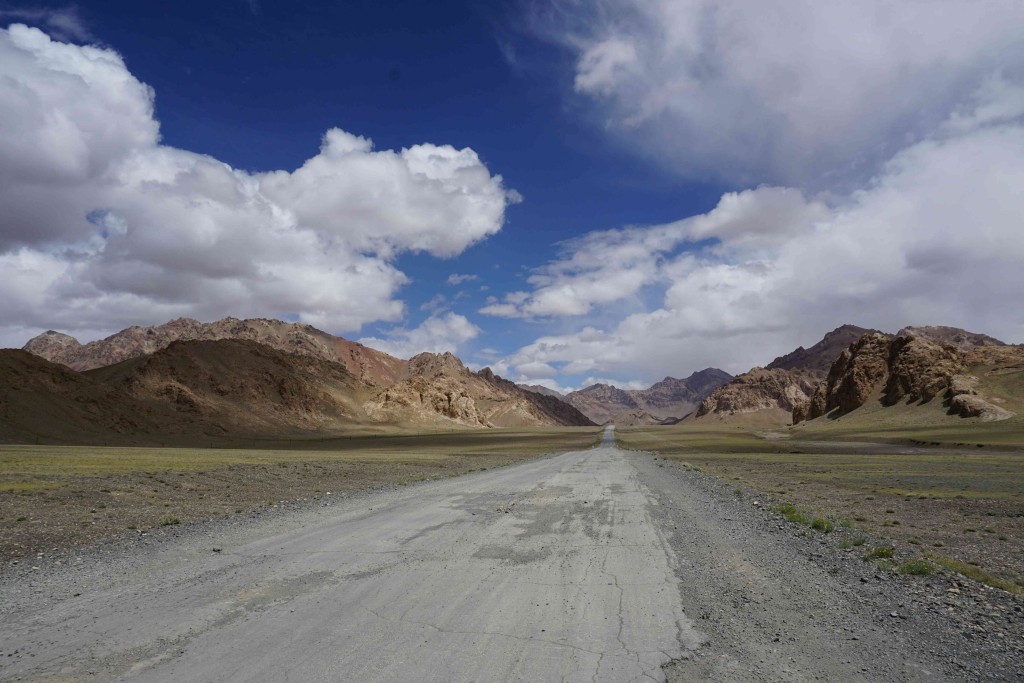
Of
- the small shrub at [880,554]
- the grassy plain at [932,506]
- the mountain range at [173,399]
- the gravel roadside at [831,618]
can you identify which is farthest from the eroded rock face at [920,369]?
the gravel roadside at [831,618]

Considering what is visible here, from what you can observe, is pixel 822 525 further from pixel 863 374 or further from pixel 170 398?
pixel 863 374

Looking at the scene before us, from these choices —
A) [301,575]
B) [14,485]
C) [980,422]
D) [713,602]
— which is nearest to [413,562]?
[301,575]

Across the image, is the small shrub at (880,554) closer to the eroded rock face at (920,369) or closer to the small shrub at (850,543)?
the small shrub at (850,543)

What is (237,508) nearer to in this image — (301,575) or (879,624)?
(301,575)

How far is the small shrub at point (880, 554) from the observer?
1104cm

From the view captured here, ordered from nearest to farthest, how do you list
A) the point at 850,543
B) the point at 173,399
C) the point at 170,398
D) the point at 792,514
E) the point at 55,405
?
the point at 850,543 < the point at 792,514 < the point at 55,405 < the point at 173,399 < the point at 170,398

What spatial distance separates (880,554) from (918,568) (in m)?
1.33

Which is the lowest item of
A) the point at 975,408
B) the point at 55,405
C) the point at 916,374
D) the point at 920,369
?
the point at 975,408

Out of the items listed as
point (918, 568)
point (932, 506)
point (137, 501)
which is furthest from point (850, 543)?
point (137, 501)

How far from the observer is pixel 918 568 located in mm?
9922

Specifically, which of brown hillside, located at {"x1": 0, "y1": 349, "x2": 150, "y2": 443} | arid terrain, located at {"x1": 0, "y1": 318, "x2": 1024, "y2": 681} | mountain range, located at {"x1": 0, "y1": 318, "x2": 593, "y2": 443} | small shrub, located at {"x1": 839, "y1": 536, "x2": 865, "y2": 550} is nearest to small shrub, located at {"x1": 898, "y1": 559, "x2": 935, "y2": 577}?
arid terrain, located at {"x1": 0, "y1": 318, "x2": 1024, "y2": 681}

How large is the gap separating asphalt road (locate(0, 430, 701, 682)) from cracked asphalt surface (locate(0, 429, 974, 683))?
0.03 m

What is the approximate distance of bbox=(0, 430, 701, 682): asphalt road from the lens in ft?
19.2

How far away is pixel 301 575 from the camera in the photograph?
9.50 metres
